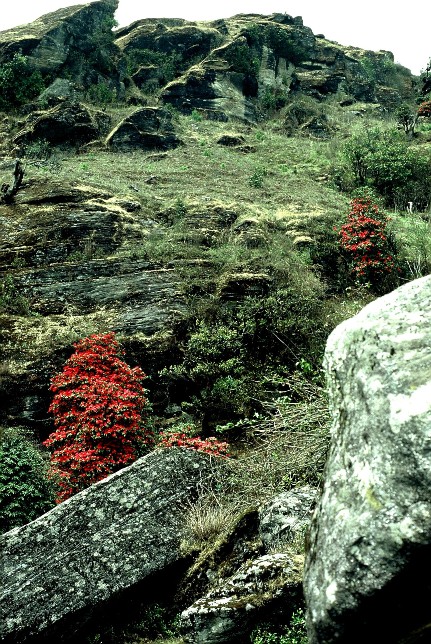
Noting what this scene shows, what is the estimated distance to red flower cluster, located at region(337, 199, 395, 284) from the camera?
1794cm

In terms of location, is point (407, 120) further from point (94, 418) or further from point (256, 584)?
point (256, 584)

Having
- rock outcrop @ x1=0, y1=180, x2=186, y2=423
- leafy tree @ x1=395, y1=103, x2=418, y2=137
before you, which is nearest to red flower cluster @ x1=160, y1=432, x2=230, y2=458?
rock outcrop @ x1=0, y1=180, x2=186, y2=423

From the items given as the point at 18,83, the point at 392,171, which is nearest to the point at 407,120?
the point at 392,171

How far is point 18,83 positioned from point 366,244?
32525mm

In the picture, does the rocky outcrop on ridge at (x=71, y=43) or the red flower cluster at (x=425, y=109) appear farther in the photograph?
the rocky outcrop on ridge at (x=71, y=43)

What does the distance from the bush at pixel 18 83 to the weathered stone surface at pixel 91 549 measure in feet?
127

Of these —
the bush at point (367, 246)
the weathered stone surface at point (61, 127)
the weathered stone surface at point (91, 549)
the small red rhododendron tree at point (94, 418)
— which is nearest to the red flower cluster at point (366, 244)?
the bush at point (367, 246)

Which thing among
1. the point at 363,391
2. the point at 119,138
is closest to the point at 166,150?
the point at 119,138

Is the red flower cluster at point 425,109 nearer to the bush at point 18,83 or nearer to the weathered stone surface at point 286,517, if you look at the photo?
the bush at point 18,83

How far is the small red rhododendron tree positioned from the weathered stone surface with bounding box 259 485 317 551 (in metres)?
4.56

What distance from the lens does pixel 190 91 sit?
42.6 m

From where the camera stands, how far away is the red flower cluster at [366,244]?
17.9 metres

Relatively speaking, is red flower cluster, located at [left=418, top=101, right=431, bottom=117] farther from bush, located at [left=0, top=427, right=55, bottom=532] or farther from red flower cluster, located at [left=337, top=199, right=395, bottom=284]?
bush, located at [left=0, top=427, right=55, bottom=532]

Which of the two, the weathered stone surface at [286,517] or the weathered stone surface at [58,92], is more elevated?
the weathered stone surface at [58,92]
